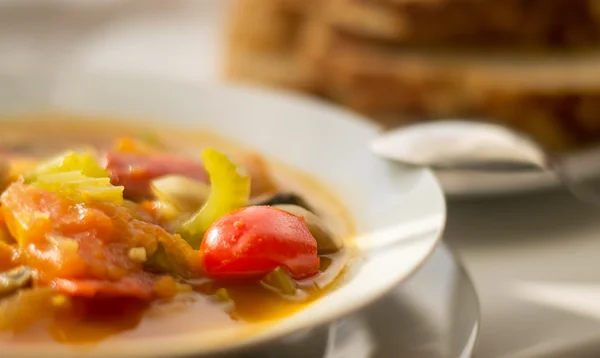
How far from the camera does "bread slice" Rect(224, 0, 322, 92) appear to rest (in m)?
3.76

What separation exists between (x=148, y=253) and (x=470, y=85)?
203 cm

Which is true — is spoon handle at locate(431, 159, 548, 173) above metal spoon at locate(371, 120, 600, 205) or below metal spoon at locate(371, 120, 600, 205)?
below

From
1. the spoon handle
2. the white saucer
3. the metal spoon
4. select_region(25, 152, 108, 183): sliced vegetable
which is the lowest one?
the white saucer

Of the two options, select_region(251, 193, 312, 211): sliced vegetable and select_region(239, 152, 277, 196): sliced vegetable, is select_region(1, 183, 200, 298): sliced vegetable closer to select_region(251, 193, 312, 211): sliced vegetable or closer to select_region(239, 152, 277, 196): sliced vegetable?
select_region(251, 193, 312, 211): sliced vegetable

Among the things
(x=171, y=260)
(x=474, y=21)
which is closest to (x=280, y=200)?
(x=171, y=260)

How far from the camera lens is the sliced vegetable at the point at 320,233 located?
181cm

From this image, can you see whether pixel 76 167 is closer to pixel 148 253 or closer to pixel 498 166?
pixel 148 253

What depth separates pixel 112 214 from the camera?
1587 mm

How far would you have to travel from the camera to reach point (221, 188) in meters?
1.79

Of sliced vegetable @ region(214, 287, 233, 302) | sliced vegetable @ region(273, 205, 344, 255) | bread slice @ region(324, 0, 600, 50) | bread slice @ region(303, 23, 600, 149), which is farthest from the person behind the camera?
bread slice @ region(324, 0, 600, 50)

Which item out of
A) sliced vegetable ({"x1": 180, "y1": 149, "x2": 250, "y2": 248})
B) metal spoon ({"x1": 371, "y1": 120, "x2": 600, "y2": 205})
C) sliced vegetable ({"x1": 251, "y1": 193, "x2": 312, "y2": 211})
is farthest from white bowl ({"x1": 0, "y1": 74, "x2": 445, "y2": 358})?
sliced vegetable ({"x1": 180, "y1": 149, "x2": 250, "y2": 248})

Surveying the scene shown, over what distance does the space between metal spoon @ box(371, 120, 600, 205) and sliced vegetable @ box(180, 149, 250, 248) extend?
57cm

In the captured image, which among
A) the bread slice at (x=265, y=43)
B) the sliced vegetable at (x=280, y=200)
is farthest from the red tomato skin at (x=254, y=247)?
the bread slice at (x=265, y=43)

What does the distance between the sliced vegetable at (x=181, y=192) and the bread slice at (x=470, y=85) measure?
63.3 inches
